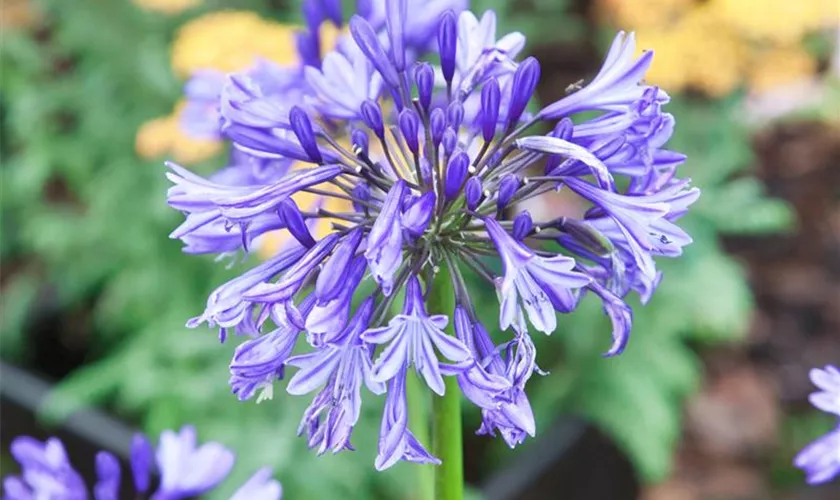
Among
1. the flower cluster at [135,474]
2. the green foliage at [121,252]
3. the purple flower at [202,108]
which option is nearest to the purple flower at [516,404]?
the flower cluster at [135,474]

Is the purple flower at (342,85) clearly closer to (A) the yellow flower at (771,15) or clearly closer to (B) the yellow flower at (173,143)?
(B) the yellow flower at (173,143)

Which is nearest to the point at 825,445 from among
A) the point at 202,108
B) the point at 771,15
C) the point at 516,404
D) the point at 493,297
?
the point at 516,404

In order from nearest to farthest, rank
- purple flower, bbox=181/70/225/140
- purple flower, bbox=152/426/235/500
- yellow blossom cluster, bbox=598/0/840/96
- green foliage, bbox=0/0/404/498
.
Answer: purple flower, bbox=152/426/235/500
purple flower, bbox=181/70/225/140
yellow blossom cluster, bbox=598/0/840/96
green foliage, bbox=0/0/404/498

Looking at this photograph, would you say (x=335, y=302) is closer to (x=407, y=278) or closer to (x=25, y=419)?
(x=407, y=278)

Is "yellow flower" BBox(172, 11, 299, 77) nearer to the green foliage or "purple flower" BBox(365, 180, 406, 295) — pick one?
the green foliage

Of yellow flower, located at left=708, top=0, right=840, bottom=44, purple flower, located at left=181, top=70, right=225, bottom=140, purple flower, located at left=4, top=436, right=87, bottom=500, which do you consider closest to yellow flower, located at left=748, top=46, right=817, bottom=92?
yellow flower, located at left=708, top=0, right=840, bottom=44

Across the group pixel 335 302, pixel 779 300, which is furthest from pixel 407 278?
pixel 779 300
